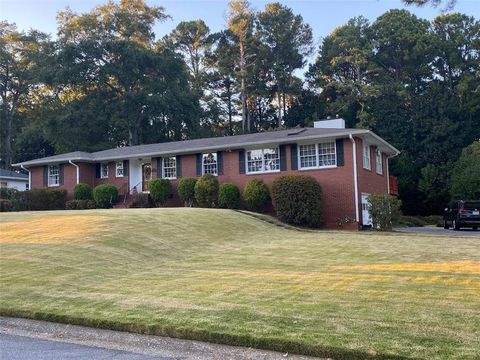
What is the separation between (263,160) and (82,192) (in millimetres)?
11357

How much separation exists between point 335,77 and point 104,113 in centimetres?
2417

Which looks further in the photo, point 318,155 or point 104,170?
point 104,170

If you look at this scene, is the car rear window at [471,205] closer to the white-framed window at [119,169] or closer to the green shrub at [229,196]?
the green shrub at [229,196]

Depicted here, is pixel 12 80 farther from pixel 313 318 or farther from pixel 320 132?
pixel 313 318

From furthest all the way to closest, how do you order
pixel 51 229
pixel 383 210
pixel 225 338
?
pixel 383 210, pixel 51 229, pixel 225 338

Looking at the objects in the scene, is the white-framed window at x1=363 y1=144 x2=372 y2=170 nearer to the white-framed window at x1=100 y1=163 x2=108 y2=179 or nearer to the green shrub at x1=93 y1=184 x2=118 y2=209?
the green shrub at x1=93 y1=184 x2=118 y2=209

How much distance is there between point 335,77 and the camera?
5184cm

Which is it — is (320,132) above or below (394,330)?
above

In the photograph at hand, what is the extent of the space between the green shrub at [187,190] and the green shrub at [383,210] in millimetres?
9654

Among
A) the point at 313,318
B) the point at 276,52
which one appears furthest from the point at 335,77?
the point at 313,318

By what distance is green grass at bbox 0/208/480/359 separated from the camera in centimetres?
546

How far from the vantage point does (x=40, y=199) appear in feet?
96.3

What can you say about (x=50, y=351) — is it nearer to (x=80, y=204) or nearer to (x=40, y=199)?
(x=80, y=204)

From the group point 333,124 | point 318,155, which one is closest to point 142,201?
point 318,155
